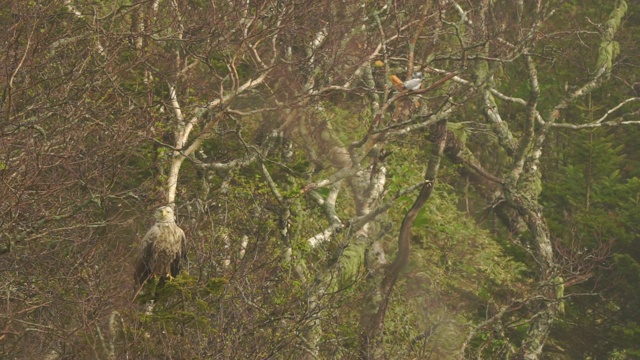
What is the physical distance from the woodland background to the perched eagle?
19 cm

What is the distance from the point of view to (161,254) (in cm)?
970

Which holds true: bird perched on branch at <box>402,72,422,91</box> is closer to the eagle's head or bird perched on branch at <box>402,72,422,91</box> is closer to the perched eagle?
the eagle's head

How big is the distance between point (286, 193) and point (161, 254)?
5.74 metres

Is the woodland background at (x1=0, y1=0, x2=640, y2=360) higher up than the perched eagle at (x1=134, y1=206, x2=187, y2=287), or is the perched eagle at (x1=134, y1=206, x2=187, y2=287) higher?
the perched eagle at (x1=134, y1=206, x2=187, y2=287)

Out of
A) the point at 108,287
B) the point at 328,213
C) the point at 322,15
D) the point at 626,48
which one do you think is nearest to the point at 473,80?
the point at 322,15

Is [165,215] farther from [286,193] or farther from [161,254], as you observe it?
[286,193]

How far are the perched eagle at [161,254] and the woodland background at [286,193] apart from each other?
0.19 m

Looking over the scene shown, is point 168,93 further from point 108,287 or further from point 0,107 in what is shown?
point 0,107

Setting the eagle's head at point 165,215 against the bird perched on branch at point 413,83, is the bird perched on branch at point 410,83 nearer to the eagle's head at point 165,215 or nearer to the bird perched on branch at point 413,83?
the bird perched on branch at point 413,83

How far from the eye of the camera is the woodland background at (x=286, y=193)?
13.1 meters

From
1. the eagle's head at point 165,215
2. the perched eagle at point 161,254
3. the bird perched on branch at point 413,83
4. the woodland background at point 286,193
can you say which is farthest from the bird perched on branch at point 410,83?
the perched eagle at point 161,254

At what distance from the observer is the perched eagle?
31.8 feet

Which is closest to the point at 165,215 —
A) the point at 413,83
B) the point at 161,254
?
the point at 161,254

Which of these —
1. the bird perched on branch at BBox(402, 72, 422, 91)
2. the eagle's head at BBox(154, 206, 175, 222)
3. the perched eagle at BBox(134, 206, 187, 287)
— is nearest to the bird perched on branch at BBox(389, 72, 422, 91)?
the bird perched on branch at BBox(402, 72, 422, 91)
